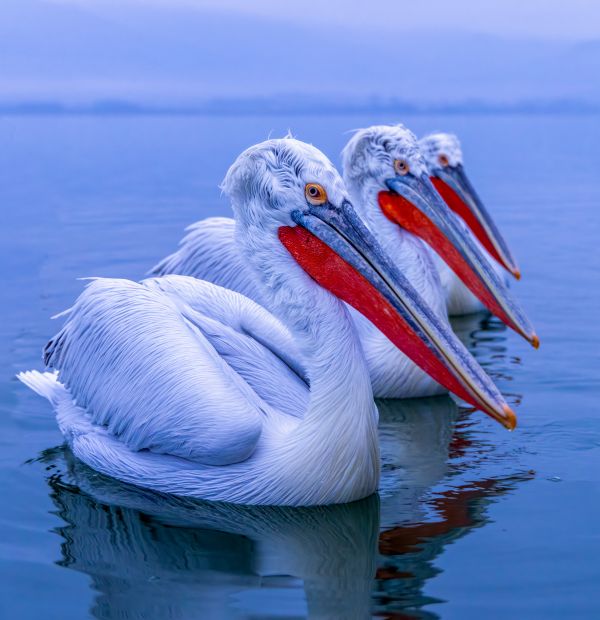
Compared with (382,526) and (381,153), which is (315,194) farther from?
(381,153)

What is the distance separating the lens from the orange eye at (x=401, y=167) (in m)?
5.77

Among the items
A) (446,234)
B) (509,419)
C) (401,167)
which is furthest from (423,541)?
(401,167)

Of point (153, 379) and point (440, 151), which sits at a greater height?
point (440, 151)

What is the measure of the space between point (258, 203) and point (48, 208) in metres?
11.9

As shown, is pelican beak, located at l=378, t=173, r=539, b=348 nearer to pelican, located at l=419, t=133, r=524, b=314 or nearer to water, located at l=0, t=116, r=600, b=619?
water, located at l=0, t=116, r=600, b=619

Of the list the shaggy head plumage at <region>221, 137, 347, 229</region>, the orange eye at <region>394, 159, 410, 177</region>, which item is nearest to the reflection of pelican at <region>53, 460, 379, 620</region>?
the shaggy head plumage at <region>221, 137, 347, 229</region>

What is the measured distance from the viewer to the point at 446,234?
5758 millimetres

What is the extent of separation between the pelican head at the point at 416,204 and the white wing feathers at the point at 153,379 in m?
1.65

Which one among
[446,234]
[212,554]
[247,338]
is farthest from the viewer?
[446,234]

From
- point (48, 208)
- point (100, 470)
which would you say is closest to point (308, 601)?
point (100, 470)

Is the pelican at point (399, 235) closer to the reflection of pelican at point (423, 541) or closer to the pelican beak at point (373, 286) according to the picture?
the reflection of pelican at point (423, 541)

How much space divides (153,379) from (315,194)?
2.80 ft

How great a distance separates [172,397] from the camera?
13.6 ft

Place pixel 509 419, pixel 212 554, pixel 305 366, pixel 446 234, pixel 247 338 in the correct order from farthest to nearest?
pixel 446 234
pixel 247 338
pixel 305 366
pixel 509 419
pixel 212 554
